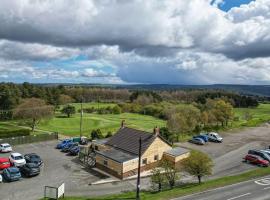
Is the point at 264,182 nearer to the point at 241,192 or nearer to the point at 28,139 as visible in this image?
the point at 241,192

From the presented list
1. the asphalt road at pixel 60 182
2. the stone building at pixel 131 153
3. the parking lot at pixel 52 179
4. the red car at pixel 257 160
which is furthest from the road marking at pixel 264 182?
the parking lot at pixel 52 179

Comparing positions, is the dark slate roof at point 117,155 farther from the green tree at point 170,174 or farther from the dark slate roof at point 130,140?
the green tree at point 170,174

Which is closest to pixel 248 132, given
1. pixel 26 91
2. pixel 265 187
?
pixel 265 187

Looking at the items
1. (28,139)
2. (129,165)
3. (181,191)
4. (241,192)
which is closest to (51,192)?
(129,165)

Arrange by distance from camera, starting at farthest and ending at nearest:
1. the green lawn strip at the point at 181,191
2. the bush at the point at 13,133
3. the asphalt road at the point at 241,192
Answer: the bush at the point at 13,133, the green lawn strip at the point at 181,191, the asphalt road at the point at 241,192

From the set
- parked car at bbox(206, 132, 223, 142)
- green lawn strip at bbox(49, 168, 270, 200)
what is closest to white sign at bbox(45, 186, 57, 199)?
green lawn strip at bbox(49, 168, 270, 200)

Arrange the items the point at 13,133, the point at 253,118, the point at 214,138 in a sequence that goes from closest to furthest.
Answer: the point at 214,138 < the point at 13,133 < the point at 253,118

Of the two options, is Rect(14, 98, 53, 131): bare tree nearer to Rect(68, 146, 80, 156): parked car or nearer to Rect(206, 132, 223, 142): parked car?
Rect(68, 146, 80, 156): parked car
